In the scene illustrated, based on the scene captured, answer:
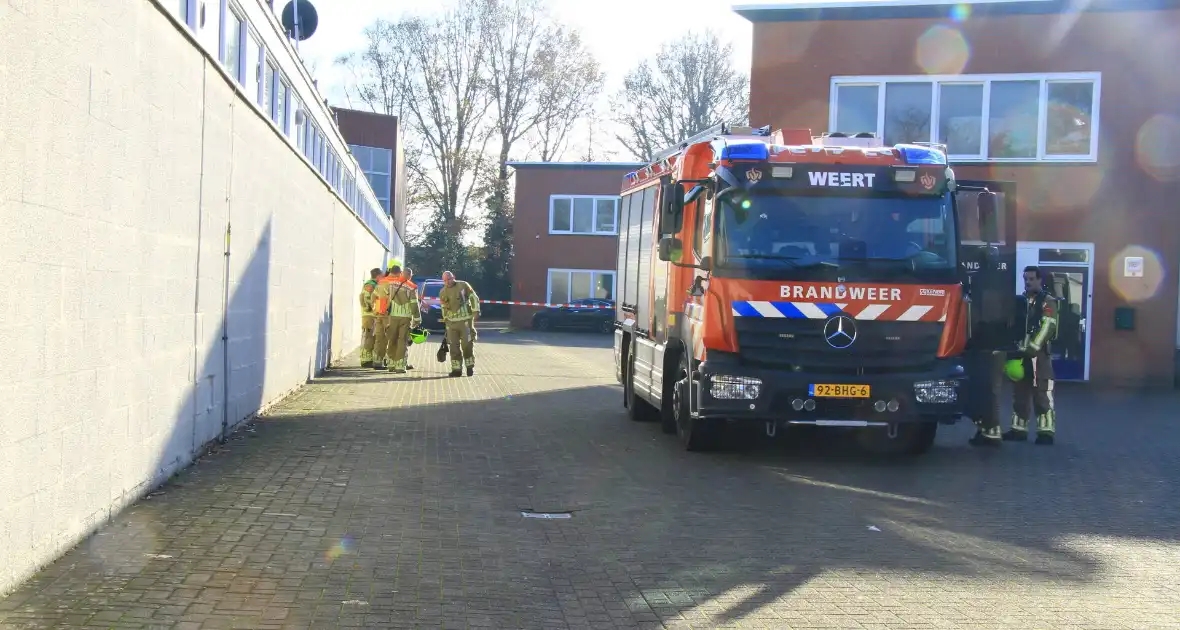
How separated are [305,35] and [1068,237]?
15165mm

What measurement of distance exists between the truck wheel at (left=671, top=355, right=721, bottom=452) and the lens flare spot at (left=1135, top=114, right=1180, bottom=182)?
13.5m

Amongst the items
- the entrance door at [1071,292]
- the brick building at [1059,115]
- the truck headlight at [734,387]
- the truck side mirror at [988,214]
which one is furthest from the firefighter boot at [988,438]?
the entrance door at [1071,292]

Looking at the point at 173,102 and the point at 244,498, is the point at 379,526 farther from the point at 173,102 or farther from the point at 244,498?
the point at 173,102

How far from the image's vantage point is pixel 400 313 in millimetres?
20516

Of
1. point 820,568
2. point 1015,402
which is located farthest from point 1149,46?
point 820,568

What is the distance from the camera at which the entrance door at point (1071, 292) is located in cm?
2144

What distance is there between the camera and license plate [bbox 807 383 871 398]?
33.9 feet

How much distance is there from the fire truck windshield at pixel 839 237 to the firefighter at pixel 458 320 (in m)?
10.1

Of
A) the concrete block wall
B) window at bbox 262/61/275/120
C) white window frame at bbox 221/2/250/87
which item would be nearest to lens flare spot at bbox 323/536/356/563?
the concrete block wall

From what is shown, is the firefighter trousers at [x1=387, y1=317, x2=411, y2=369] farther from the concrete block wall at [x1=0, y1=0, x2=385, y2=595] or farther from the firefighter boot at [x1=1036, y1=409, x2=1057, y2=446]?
the firefighter boot at [x1=1036, y1=409, x2=1057, y2=446]

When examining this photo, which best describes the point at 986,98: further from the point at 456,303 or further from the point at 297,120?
the point at 297,120

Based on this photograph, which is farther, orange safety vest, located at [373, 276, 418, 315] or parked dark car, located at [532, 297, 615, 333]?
parked dark car, located at [532, 297, 615, 333]

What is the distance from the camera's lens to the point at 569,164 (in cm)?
4675

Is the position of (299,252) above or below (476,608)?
above
